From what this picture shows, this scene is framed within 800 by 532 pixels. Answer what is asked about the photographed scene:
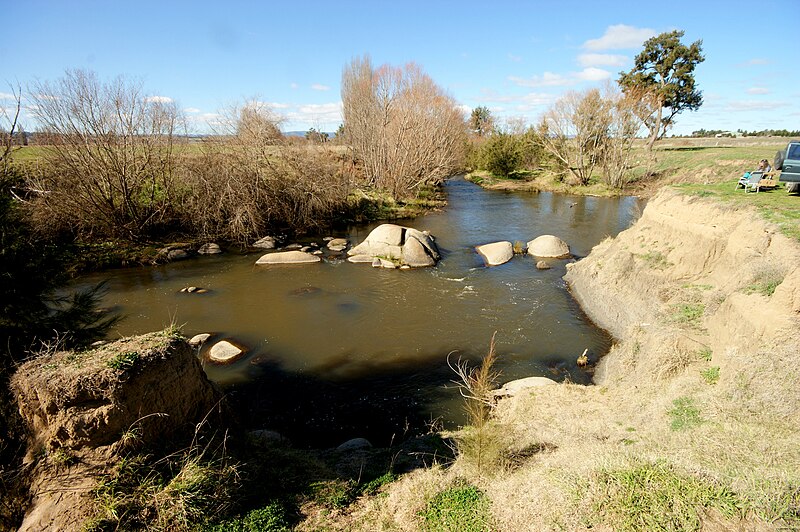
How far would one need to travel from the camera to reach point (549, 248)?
22766 millimetres

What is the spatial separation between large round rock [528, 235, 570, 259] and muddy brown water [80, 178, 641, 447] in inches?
40.9

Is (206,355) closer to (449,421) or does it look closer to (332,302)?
(332,302)

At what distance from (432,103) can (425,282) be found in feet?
93.6

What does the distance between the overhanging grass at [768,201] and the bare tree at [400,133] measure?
74.8ft

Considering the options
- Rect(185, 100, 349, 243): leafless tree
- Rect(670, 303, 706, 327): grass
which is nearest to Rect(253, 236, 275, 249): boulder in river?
Rect(185, 100, 349, 243): leafless tree

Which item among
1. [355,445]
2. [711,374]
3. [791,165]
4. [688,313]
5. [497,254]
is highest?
[791,165]

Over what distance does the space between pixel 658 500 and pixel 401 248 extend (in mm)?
18108

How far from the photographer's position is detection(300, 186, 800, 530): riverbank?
5.04 meters

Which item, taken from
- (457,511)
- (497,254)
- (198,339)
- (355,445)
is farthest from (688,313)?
(198,339)

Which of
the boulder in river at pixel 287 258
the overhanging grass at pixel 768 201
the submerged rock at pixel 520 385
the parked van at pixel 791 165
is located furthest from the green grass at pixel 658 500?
the boulder in river at pixel 287 258

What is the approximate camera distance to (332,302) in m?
17.2

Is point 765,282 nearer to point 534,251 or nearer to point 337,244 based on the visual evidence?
point 534,251

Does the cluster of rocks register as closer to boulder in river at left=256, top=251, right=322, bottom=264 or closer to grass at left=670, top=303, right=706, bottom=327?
grass at left=670, top=303, right=706, bottom=327

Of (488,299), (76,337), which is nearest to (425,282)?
(488,299)
